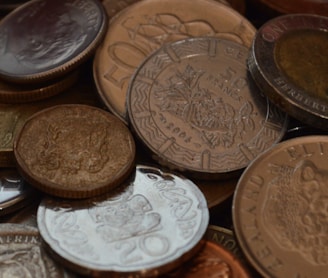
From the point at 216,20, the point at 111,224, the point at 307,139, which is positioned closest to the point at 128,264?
the point at 111,224

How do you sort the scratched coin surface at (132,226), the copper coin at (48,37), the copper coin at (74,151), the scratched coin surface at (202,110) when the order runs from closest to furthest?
the scratched coin surface at (132,226), the copper coin at (74,151), the scratched coin surface at (202,110), the copper coin at (48,37)

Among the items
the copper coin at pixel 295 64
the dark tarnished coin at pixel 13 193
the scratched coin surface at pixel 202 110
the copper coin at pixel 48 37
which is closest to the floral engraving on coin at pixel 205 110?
the scratched coin surface at pixel 202 110

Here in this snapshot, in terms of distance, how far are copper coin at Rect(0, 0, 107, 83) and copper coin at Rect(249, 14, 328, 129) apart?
468 mm

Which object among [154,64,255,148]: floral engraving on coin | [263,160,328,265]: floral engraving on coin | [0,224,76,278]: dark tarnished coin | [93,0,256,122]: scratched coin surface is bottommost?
[0,224,76,278]: dark tarnished coin

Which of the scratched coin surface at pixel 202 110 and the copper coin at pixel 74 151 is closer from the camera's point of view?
the copper coin at pixel 74 151

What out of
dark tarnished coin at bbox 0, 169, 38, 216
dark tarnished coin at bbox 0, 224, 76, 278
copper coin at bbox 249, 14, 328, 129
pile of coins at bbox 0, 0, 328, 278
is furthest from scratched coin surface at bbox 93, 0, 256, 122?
dark tarnished coin at bbox 0, 224, 76, 278

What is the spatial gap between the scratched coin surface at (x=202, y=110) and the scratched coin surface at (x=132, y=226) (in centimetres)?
9

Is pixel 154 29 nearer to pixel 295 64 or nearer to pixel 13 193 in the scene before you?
pixel 295 64

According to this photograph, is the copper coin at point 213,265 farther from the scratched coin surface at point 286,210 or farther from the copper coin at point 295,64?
the copper coin at point 295,64

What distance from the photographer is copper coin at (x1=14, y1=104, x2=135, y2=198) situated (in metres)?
1.57

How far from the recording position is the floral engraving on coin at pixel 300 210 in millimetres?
1519

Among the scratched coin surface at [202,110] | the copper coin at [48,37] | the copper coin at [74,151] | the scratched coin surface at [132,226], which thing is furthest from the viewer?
the copper coin at [48,37]

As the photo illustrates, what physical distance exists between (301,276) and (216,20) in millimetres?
836

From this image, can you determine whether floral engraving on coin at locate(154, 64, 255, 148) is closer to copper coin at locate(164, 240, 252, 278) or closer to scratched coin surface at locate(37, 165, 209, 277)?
scratched coin surface at locate(37, 165, 209, 277)
